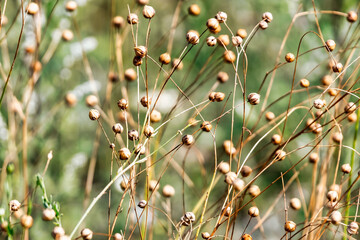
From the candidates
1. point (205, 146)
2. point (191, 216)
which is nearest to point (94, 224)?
point (205, 146)

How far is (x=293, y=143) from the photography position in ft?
3.09

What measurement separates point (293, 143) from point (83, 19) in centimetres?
66

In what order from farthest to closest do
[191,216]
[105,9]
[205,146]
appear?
[105,9], [205,146], [191,216]

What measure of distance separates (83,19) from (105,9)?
4.1 inches

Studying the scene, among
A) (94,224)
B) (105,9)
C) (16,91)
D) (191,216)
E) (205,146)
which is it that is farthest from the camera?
(105,9)

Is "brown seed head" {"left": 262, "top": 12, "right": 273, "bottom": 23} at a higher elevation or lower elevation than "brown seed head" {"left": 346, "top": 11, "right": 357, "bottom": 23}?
lower

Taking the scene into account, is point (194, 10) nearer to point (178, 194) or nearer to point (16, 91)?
point (16, 91)

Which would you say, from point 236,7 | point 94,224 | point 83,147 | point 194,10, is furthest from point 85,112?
point 194,10

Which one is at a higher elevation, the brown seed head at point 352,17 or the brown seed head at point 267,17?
the brown seed head at point 352,17

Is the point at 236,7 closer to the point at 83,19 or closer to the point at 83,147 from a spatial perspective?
the point at 83,19

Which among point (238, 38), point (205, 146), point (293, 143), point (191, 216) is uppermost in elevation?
point (238, 38)

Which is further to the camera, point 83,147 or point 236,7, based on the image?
point 236,7

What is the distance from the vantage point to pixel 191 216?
0.42m

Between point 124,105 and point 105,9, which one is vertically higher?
point 124,105
